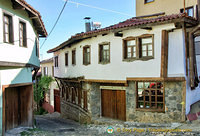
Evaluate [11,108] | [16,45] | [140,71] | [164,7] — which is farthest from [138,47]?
[11,108]

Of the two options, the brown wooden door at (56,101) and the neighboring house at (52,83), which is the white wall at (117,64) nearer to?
the brown wooden door at (56,101)

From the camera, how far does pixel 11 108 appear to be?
384 inches

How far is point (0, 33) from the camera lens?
24.6 feet

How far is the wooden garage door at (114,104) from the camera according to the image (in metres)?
11.8

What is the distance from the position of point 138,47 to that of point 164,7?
6203mm

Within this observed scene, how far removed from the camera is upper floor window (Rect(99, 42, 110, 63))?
1160 cm

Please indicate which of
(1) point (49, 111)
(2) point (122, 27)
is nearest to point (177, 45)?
(2) point (122, 27)

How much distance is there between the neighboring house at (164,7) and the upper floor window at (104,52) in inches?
191

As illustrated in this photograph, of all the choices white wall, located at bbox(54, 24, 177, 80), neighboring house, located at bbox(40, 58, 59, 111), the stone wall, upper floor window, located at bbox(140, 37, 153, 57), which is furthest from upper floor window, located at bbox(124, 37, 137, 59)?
neighboring house, located at bbox(40, 58, 59, 111)

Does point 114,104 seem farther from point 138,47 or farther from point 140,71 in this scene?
point 138,47

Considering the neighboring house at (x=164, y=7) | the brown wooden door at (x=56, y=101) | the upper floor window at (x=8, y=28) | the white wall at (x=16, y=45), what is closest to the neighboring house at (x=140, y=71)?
the white wall at (x=16, y=45)

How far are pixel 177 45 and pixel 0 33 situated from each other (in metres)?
7.34

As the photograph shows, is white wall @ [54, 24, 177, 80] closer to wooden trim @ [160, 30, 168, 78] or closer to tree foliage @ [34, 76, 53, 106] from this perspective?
wooden trim @ [160, 30, 168, 78]

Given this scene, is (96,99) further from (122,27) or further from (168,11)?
(168,11)
